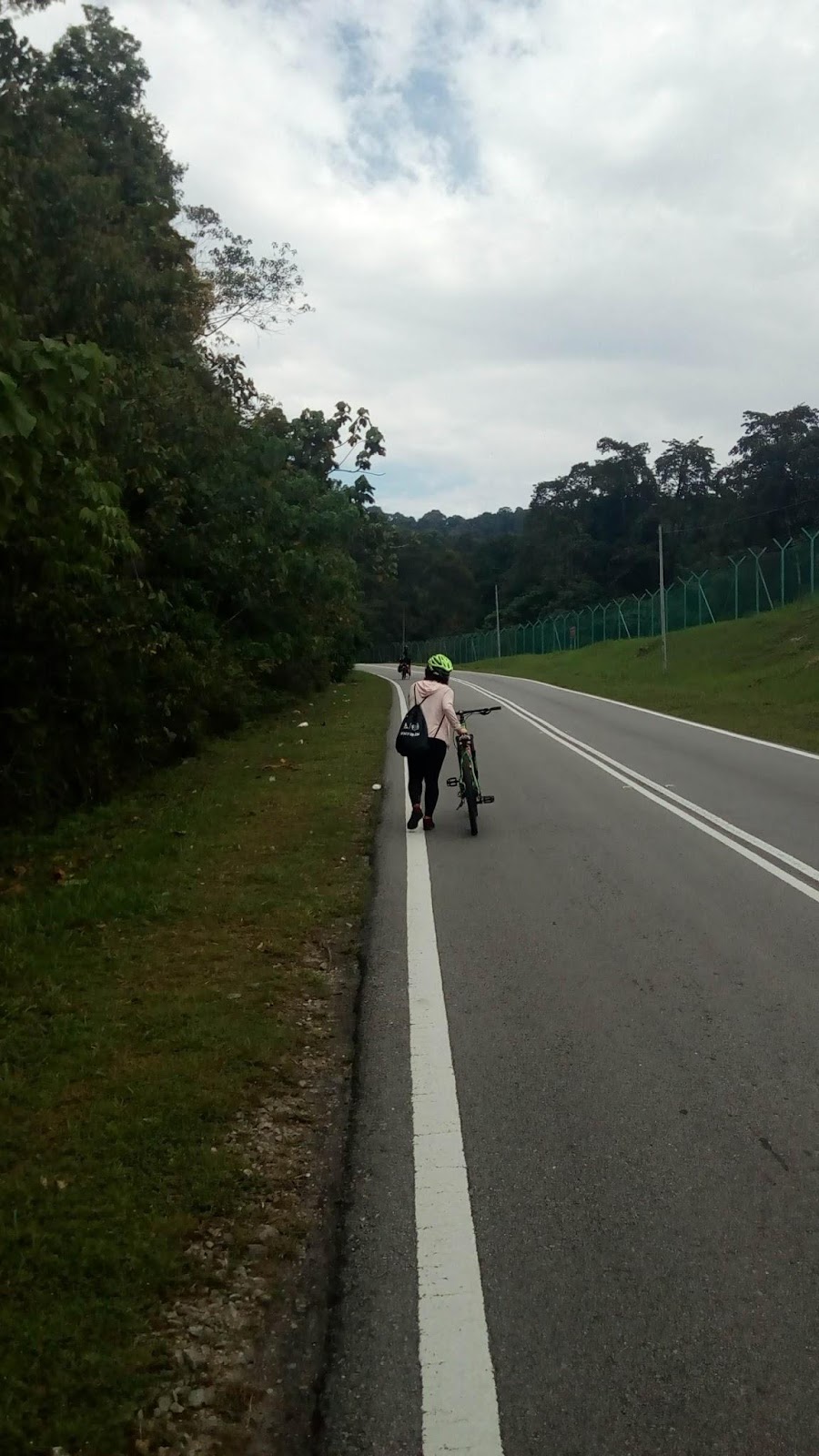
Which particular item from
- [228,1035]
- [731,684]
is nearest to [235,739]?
[228,1035]

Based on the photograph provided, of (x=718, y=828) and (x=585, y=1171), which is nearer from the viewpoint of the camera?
(x=585, y=1171)

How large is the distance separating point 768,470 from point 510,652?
23.8m

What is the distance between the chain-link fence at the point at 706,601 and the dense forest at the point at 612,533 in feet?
36.7

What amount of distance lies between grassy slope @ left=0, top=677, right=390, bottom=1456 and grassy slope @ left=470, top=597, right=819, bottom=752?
11879 mm

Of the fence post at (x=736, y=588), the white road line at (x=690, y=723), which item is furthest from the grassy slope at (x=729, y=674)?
the fence post at (x=736, y=588)

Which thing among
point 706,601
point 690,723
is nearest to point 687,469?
point 706,601

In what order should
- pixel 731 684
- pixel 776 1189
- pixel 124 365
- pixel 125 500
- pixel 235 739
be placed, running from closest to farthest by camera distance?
pixel 776 1189
pixel 124 365
pixel 125 500
pixel 235 739
pixel 731 684

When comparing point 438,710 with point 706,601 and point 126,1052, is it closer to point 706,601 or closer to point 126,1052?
point 126,1052

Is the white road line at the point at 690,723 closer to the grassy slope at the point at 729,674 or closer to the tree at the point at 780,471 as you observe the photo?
the grassy slope at the point at 729,674

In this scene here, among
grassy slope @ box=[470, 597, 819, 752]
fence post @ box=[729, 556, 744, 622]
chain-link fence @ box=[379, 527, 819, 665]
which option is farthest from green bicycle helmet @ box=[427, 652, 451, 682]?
fence post @ box=[729, 556, 744, 622]

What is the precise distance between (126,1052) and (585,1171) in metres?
Answer: 2.12

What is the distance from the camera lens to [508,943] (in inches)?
266

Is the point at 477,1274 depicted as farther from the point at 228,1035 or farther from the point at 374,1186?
the point at 228,1035

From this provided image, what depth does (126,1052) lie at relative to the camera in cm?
498
